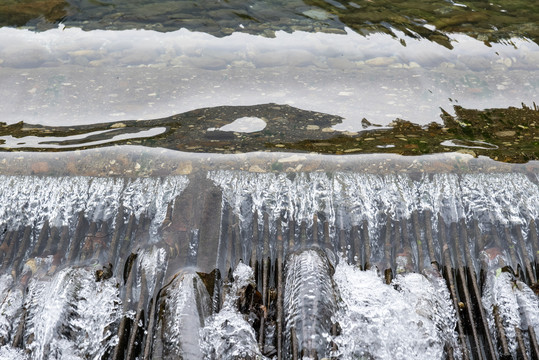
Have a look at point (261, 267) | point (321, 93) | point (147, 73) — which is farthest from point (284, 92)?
point (261, 267)

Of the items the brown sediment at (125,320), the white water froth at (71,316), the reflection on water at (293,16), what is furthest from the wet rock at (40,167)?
the reflection on water at (293,16)

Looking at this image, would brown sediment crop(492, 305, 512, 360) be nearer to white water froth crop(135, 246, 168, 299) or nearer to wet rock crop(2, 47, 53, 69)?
white water froth crop(135, 246, 168, 299)

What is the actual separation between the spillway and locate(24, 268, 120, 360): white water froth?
0.01 metres

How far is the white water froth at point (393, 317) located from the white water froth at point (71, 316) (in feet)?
6.48

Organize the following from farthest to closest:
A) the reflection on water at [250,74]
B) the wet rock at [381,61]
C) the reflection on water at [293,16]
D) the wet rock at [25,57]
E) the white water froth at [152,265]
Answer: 1. the reflection on water at [293,16]
2. the wet rock at [25,57]
3. the wet rock at [381,61]
4. the reflection on water at [250,74]
5. the white water froth at [152,265]

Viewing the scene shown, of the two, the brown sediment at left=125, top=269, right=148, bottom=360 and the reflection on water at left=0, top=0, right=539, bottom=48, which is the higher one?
the reflection on water at left=0, top=0, right=539, bottom=48

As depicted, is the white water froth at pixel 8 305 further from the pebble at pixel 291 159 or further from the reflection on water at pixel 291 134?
the pebble at pixel 291 159

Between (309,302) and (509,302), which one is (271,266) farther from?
(509,302)

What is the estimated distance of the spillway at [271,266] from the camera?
421cm

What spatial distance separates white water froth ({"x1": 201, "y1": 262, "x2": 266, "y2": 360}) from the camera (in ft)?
13.3

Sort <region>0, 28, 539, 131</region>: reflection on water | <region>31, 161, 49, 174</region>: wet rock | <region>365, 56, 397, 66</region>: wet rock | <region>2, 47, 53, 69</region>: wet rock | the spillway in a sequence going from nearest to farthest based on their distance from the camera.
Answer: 1. the spillway
2. <region>31, 161, 49, 174</region>: wet rock
3. <region>0, 28, 539, 131</region>: reflection on water
4. <region>365, 56, 397, 66</region>: wet rock
5. <region>2, 47, 53, 69</region>: wet rock

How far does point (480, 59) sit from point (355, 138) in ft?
9.83

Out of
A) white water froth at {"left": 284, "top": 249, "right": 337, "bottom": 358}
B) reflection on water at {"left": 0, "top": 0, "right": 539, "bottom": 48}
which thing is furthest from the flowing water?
reflection on water at {"left": 0, "top": 0, "right": 539, "bottom": 48}

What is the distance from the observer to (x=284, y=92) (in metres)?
6.93
